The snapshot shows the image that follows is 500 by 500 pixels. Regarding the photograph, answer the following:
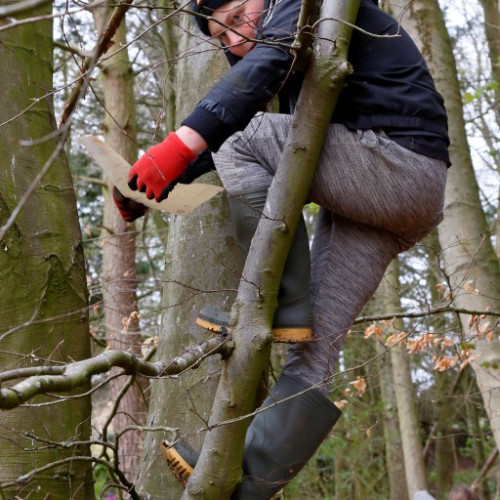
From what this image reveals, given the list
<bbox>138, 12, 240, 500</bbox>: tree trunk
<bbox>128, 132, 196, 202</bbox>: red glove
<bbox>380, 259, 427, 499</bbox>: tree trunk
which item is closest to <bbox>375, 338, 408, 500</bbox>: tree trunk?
<bbox>380, 259, 427, 499</bbox>: tree trunk

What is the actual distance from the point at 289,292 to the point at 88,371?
0.71 metres

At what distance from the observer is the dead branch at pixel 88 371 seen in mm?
1332

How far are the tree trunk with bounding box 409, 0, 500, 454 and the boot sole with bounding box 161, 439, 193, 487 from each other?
298 cm

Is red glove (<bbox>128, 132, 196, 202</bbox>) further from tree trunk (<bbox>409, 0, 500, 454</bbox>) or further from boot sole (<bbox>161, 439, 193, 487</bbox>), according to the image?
tree trunk (<bbox>409, 0, 500, 454</bbox>)

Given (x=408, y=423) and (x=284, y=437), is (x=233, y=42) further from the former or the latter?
(x=408, y=423)

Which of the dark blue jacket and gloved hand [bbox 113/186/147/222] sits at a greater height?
the dark blue jacket

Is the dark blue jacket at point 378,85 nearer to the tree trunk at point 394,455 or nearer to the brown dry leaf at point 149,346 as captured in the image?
the brown dry leaf at point 149,346

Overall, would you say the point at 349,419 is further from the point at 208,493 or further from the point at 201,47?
the point at 208,493

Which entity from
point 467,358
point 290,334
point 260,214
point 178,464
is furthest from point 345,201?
point 467,358

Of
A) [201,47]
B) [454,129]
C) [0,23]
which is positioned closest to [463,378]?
[454,129]

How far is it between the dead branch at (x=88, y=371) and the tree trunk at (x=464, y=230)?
319 centimetres

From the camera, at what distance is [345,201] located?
214cm

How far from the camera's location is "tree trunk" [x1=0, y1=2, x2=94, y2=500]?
239cm

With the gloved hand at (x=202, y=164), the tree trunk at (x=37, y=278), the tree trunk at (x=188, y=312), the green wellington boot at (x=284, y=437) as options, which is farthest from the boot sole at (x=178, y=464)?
the gloved hand at (x=202, y=164)
